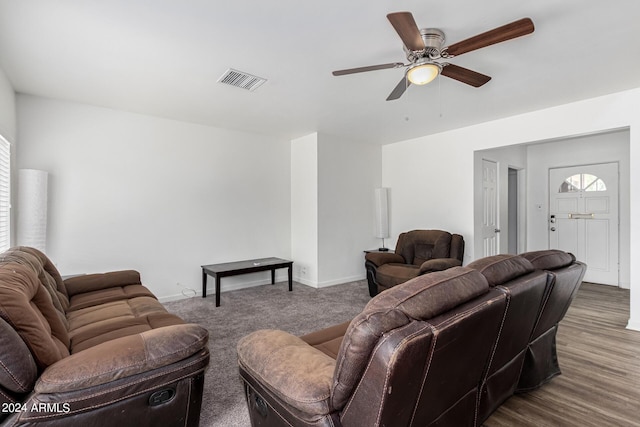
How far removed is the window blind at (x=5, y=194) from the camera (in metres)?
2.73

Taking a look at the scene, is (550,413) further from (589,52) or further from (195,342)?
(589,52)

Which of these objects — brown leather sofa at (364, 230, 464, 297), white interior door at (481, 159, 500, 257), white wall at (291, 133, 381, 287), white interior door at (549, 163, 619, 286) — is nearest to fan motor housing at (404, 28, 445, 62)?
brown leather sofa at (364, 230, 464, 297)

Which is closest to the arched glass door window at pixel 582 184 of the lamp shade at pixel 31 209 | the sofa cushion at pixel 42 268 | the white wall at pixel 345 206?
the white wall at pixel 345 206

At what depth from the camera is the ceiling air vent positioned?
272 centimetres

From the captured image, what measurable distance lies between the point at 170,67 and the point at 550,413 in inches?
143

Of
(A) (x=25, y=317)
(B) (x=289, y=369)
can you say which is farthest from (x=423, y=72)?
(A) (x=25, y=317)

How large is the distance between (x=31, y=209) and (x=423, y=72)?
370cm

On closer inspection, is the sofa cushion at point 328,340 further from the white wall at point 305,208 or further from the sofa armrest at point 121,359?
the white wall at point 305,208

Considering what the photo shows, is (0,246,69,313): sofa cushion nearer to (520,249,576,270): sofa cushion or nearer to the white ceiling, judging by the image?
the white ceiling

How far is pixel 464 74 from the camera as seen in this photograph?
2316 millimetres

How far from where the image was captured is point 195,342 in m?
1.42

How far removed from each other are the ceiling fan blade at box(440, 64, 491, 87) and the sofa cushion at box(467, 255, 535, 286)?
1.40 metres

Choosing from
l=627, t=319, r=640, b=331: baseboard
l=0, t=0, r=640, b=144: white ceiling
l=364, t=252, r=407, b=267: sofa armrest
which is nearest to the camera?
l=0, t=0, r=640, b=144: white ceiling

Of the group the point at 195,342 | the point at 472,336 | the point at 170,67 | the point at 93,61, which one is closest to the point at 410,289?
the point at 472,336
